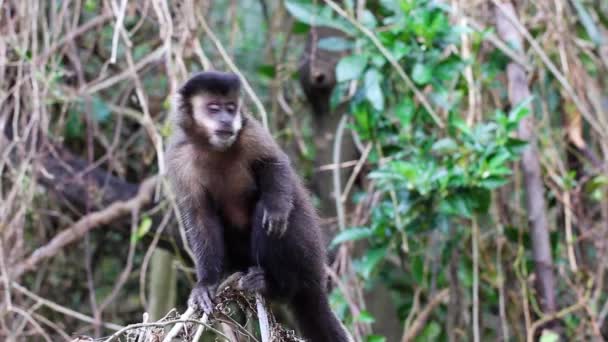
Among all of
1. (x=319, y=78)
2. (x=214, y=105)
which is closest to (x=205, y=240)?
(x=214, y=105)

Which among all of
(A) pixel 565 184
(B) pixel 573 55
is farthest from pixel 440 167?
(B) pixel 573 55

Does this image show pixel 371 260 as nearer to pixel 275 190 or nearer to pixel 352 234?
pixel 352 234

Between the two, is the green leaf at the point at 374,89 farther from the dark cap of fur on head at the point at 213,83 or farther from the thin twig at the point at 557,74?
the dark cap of fur on head at the point at 213,83

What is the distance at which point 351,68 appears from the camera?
4770mm

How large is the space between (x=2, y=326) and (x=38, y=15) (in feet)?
5.78

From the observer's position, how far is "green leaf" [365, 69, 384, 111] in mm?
4723

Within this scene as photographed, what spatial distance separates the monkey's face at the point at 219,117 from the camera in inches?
139

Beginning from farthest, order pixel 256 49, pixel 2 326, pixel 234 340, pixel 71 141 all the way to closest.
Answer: pixel 256 49
pixel 71 141
pixel 2 326
pixel 234 340

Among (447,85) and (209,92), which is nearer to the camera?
(209,92)

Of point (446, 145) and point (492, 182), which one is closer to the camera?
point (492, 182)

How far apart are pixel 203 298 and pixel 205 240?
1.47ft

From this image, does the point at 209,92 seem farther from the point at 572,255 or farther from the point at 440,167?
the point at 572,255

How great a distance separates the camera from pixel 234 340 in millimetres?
2672

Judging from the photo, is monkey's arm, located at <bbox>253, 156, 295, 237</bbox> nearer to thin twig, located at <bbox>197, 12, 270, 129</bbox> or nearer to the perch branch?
thin twig, located at <bbox>197, 12, 270, 129</bbox>
